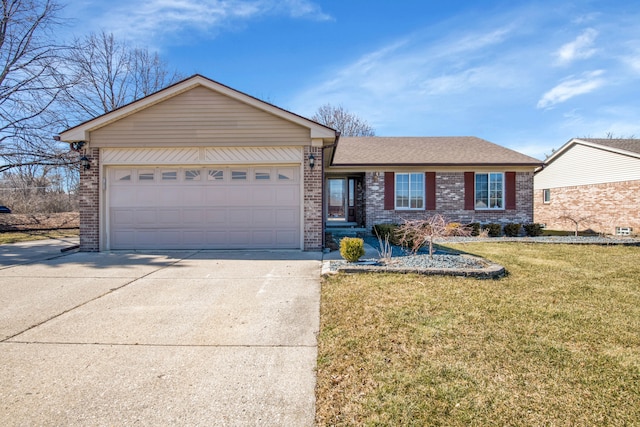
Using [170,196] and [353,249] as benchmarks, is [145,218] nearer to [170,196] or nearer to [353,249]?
[170,196]

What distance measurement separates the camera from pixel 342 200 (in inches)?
643

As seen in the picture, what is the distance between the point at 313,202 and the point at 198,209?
3.24 meters

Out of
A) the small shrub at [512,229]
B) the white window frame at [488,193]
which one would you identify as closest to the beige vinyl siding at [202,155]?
the white window frame at [488,193]

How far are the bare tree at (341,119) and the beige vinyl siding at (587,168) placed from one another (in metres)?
16.7

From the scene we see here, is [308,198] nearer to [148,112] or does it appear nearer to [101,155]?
[148,112]

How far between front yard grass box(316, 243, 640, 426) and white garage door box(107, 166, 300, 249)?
13.0 feet

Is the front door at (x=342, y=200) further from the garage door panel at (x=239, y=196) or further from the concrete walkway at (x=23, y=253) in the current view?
the concrete walkway at (x=23, y=253)

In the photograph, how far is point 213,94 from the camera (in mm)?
8555

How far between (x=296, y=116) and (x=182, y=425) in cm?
736

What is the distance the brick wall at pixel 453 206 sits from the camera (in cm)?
1352

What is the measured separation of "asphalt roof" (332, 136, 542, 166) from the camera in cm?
1335

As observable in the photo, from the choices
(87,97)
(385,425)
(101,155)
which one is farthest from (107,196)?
(87,97)

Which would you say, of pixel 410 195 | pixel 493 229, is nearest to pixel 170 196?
pixel 410 195

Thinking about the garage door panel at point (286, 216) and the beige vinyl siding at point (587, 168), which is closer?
the garage door panel at point (286, 216)
